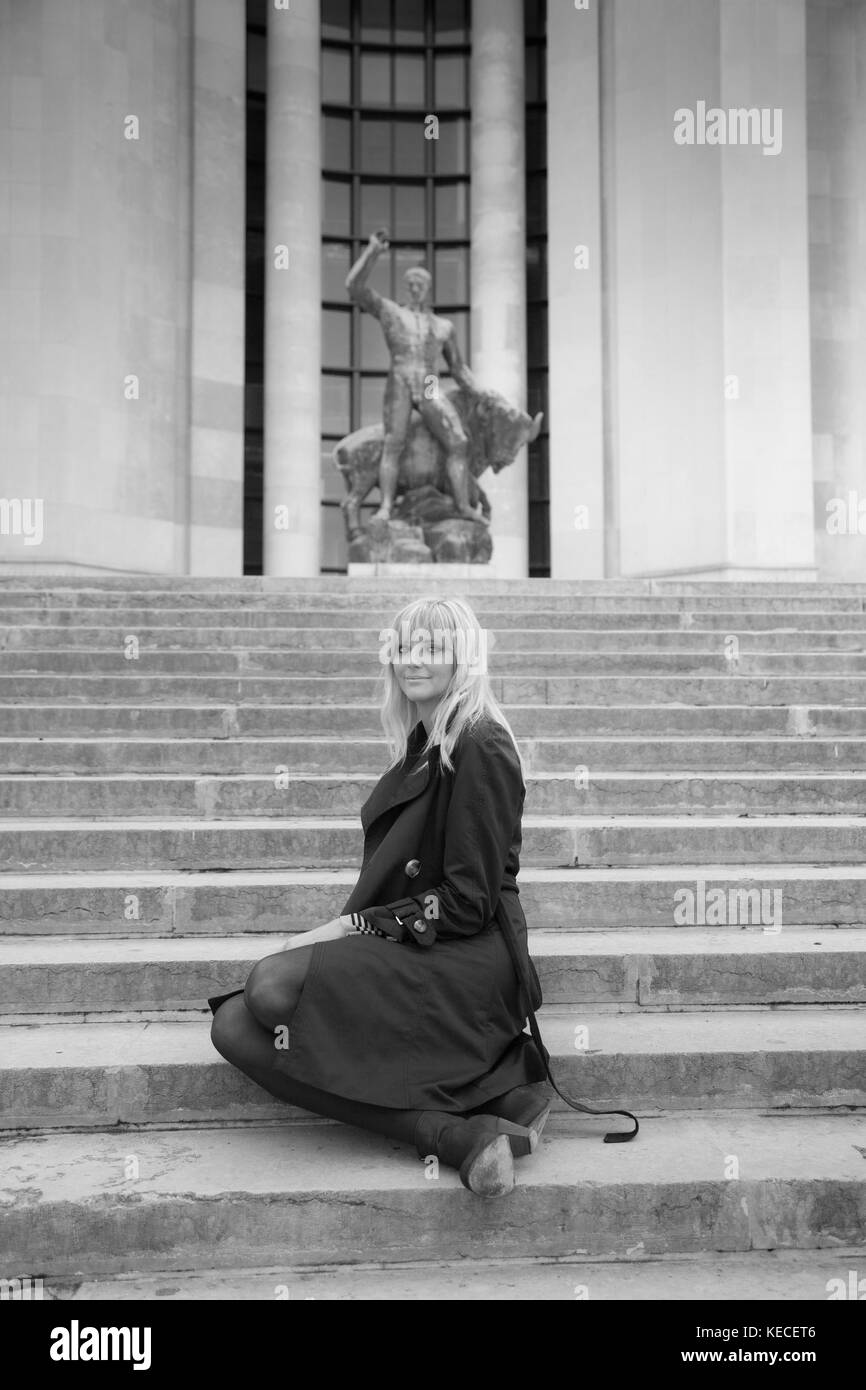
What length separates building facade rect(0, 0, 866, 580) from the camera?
15.7 metres

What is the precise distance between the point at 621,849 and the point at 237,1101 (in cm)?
196

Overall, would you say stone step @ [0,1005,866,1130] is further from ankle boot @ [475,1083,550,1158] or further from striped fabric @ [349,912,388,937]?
striped fabric @ [349,912,388,937]

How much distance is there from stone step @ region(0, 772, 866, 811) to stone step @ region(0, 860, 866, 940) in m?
0.54

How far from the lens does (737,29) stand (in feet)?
52.4

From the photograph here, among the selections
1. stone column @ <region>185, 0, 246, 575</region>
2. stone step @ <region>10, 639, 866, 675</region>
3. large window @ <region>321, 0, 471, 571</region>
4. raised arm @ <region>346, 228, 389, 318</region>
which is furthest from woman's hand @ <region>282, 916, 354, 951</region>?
large window @ <region>321, 0, 471, 571</region>

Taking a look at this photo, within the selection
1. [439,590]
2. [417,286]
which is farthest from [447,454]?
[439,590]

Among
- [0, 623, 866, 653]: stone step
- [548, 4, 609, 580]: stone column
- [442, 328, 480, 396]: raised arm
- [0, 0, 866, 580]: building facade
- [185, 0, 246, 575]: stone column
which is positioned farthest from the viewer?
[548, 4, 609, 580]: stone column

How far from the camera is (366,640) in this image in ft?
23.2

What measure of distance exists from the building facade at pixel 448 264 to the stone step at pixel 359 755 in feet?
33.7

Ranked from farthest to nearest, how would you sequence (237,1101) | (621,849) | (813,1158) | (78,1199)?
(621,849), (237,1101), (813,1158), (78,1199)

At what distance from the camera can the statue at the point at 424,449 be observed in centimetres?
1318

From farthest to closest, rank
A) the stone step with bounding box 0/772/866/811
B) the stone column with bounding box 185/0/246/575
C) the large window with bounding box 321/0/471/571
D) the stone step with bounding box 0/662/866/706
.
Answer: the large window with bounding box 321/0/471/571 → the stone column with bounding box 185/0/246/575 → the stone step with bounding box 0/662/866/706 → the stone step with bounding box 0/772/866/811

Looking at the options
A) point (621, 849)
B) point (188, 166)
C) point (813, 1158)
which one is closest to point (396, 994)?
point (813, 1158)
